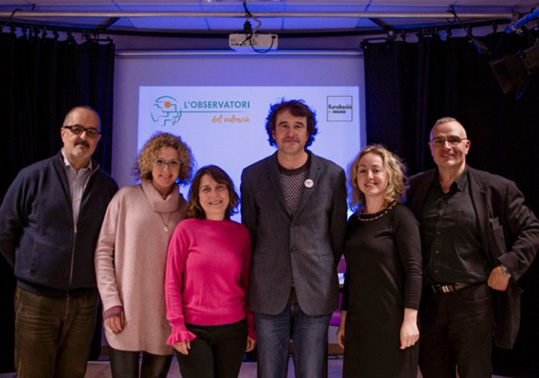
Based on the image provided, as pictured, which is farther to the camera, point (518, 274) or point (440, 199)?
point (440, 199)

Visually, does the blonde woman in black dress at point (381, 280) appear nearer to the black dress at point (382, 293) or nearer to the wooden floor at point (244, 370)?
the black dress at point (382, 293)

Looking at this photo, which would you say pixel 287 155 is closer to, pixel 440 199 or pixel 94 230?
pixel 440 199

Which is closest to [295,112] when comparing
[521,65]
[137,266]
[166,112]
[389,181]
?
[389,181]

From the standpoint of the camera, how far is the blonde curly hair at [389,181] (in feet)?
6.52

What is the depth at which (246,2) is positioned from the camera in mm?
3320

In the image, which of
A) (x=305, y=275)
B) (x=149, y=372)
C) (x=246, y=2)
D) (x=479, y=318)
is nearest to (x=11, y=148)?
(x=246, y=2)

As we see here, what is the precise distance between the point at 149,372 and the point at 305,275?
2.82 ft

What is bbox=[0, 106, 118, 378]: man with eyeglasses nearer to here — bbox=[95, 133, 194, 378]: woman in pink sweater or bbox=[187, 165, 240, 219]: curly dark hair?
bbox=[95, 133, 194, 378]: woman in pink sweater

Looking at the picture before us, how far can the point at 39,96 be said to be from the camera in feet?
12.1

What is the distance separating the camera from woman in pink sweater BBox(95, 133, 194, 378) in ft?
6.32

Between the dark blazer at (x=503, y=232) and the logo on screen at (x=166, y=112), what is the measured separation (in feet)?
7.58

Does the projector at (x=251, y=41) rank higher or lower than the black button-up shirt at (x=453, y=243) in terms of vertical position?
higher

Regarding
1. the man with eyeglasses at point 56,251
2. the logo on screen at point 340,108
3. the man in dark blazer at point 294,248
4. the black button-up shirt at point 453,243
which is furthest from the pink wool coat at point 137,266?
the logo on screen at point 340,108

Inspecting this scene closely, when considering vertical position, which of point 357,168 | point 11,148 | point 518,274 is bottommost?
point 518,274
